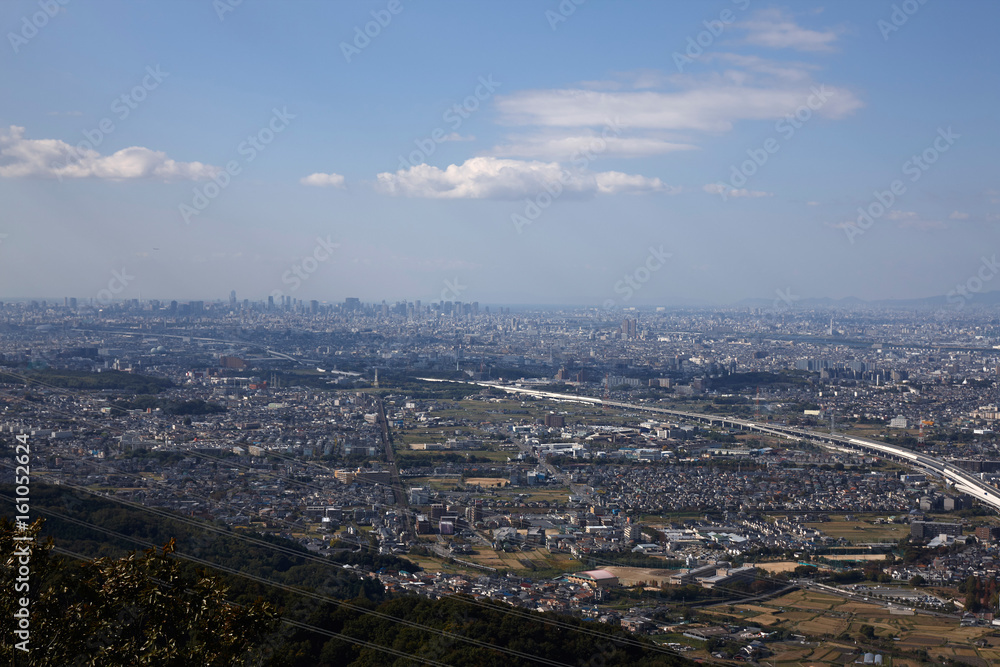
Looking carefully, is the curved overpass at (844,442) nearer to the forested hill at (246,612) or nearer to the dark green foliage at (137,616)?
the forested hill at (246,612)

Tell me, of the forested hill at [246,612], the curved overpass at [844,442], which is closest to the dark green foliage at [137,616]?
the forested hill at [246,612]

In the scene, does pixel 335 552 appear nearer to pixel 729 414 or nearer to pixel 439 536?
pixel 439 536

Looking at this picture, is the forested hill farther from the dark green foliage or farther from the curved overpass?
the curved overpass

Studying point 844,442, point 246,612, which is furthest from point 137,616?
point 844,442

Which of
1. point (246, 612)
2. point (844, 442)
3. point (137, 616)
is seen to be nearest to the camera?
point (246, 612)

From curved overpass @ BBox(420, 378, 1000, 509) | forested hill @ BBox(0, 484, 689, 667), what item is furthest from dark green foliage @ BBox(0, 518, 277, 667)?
curved overpass @ BBox(420, 378, 1000, 509)

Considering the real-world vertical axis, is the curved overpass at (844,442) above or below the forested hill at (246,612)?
below

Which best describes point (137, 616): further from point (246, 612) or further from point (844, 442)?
point (844, 442)

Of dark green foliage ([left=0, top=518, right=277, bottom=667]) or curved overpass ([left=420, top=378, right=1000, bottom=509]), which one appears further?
curved overpass ([left=420, top=378, right=1000, bottom=509])

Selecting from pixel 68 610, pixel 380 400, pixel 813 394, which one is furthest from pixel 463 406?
pixel 68 610
